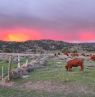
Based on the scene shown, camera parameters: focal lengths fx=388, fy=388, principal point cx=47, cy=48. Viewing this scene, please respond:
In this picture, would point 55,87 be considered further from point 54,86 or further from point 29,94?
point 29,94

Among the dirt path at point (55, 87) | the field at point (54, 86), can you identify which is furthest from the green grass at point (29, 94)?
the dirt path at point (55, 87)

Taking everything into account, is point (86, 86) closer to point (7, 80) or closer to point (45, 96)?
point (45, 96)

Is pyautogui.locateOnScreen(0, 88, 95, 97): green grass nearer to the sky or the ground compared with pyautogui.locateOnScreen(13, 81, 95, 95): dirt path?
nearer to the ground

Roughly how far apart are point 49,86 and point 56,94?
16.7 ft

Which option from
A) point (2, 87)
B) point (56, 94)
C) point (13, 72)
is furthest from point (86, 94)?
point (13, 72)

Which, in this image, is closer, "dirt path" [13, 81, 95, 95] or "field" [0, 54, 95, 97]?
"field" [0, 54, 95, 97]

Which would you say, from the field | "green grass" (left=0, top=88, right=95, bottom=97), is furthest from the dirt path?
"green grass" (left=0, top=88, right=95, bottom=97)

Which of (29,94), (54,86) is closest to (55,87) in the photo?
(54,86)

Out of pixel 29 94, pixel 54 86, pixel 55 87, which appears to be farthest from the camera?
pixel 54 86

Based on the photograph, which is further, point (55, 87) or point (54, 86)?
point (54, 86)

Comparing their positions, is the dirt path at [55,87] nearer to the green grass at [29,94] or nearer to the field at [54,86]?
the field at [54,86]

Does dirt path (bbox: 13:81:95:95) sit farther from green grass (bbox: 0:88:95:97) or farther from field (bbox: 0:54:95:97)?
green grass (bbox: 0:88:95:97)

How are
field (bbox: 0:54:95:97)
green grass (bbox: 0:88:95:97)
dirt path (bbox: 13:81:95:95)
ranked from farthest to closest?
dirt path (bbox: 13:81:95:95) → field (bbox: 0:54:95:97) → green grass (bbox: 0:88:95:97)

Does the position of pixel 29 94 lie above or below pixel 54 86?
below
